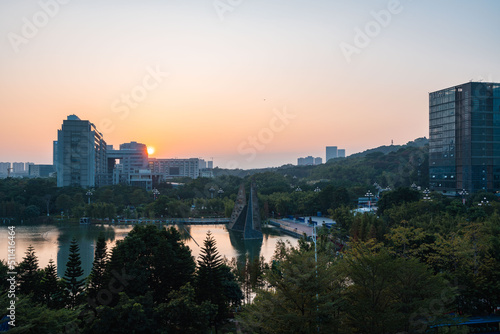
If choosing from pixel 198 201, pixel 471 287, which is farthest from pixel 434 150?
pixel 471 287

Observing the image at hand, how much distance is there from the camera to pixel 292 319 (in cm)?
780

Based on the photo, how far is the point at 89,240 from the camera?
27.0 meters

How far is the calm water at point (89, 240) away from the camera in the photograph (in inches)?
850

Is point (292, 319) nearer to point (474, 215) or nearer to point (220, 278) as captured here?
point (220, 278)

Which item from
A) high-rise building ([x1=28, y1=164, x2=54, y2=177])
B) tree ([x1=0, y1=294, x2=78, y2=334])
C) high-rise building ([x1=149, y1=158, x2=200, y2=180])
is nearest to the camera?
tree ([x1=0, y1=294, x2=78, y2=334])

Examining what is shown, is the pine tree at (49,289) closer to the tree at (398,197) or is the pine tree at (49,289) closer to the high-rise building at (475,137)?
the tree at (398,197)

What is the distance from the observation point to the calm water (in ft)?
70.8

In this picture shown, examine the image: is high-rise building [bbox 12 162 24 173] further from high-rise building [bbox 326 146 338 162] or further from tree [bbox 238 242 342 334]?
tree [bbox 238 242 342 334]

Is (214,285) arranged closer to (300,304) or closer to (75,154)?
(300,304)

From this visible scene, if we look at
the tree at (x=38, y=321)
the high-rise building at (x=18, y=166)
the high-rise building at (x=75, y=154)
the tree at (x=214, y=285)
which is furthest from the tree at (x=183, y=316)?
the high-rise building at (x=18, y=166)

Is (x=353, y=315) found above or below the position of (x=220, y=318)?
above

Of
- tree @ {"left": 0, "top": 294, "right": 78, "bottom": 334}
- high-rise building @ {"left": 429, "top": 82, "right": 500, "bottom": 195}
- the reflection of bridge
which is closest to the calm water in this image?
the reflection of bridge

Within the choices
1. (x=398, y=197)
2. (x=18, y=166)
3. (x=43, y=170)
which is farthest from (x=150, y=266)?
(x=18, y=166)

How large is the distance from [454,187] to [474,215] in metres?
14.7
